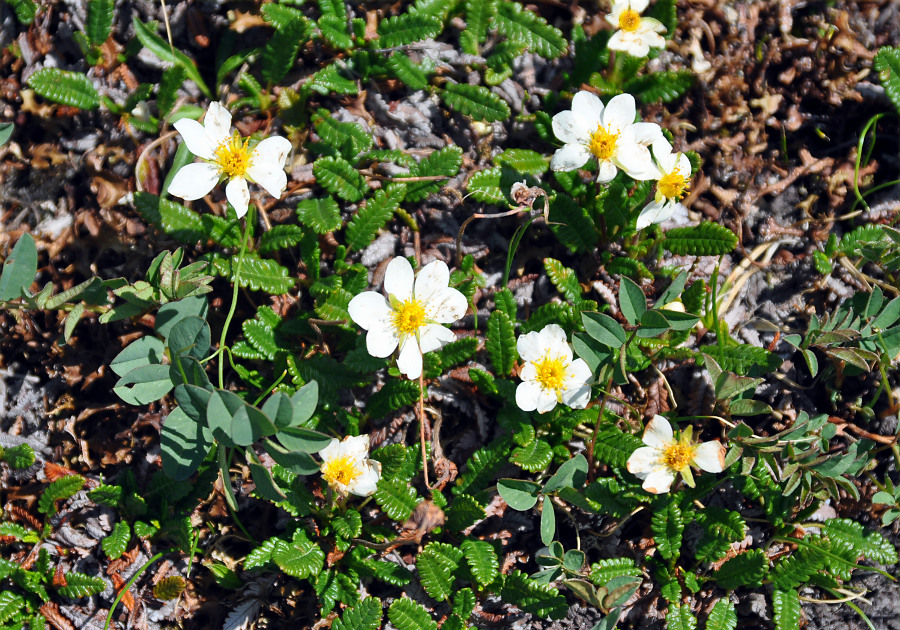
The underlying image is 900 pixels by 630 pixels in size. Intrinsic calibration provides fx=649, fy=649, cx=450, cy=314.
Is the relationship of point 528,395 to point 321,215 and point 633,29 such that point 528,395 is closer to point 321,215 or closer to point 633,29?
point 321,215

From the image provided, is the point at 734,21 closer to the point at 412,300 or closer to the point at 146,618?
the point at 412,300

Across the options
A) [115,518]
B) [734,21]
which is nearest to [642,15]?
[734,21]

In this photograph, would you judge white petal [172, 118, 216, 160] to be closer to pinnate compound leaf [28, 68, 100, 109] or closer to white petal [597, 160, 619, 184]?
pinnate compound leaf [28, 68, 100, 109]

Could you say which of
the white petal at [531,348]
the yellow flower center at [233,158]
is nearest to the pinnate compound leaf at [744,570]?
the white petal at [531,348]

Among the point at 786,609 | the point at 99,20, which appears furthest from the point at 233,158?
the point at 786,609

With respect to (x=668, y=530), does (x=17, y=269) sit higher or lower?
higher

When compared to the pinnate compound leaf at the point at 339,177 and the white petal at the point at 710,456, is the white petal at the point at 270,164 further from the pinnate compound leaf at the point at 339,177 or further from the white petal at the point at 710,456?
the white petal at the point at 710,456
